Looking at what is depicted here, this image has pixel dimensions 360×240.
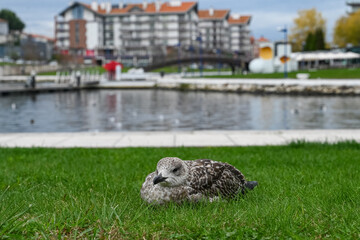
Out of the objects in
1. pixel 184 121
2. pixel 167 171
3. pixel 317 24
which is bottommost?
pixel 184 121

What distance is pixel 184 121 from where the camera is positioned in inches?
1056

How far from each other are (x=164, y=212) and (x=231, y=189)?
3.21 feet

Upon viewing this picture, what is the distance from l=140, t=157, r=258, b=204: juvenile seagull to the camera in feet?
14.1

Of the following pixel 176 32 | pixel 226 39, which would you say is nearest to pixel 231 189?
pixel 176 32

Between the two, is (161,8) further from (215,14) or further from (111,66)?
(111,66)

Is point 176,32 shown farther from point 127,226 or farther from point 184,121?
point 127,226

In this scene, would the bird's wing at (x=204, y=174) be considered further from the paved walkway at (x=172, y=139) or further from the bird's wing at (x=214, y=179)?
the paved walkway at (x=172, y=139)

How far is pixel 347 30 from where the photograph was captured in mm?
95938

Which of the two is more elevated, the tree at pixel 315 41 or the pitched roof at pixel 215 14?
the pitched roof at pixel 215 14

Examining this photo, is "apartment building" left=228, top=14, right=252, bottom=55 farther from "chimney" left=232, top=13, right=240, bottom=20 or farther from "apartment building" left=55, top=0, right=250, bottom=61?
"apartment building" left=55, top=0, right=250, bottom=61

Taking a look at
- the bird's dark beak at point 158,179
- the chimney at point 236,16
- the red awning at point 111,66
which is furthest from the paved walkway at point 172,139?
the chimney at point 236,16

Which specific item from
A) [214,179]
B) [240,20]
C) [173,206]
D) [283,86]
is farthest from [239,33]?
[173,206]

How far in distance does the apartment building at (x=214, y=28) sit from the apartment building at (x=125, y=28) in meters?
3.32

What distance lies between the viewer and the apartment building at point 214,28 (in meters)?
151
